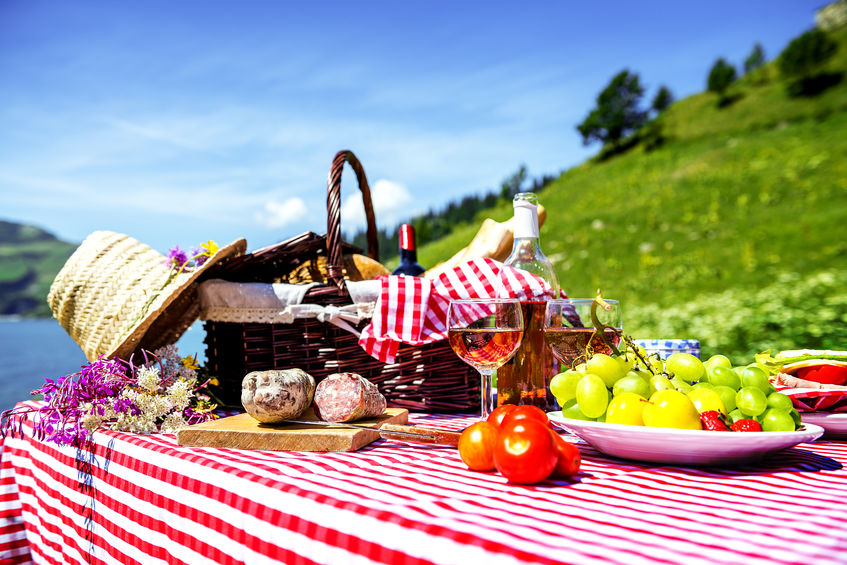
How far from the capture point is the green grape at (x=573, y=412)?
44.8 inches

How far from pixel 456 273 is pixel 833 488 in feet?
3.40

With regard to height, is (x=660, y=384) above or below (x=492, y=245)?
below

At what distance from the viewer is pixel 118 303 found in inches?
71.7

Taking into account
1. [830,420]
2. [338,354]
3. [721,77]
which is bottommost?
[830,420]

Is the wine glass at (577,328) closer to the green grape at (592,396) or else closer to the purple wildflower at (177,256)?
the green grape at (592,396)

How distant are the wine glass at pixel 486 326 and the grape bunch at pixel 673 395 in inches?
5.4

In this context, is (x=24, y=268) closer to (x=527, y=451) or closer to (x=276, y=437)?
(x=276, y=437)

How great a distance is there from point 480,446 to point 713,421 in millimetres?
403

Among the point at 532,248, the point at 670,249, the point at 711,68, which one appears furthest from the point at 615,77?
the point at 532,248

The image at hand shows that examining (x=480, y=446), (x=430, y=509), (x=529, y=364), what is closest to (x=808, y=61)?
(x=529, y=364)

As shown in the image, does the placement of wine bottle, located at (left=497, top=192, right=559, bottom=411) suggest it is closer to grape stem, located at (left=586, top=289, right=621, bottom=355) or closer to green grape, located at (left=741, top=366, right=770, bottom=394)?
grape stem, located at (left=586, top=289, right=621, bottom=355)

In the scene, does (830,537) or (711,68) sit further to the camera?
(711,68)

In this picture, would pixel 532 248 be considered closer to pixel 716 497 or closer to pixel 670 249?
pixel 716 497

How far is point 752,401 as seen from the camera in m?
1.04
